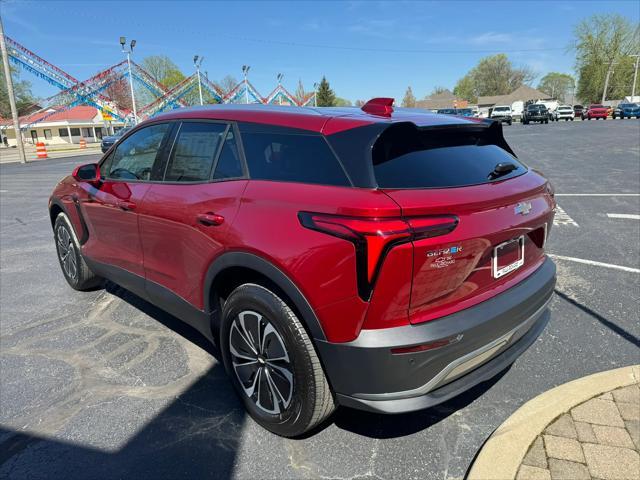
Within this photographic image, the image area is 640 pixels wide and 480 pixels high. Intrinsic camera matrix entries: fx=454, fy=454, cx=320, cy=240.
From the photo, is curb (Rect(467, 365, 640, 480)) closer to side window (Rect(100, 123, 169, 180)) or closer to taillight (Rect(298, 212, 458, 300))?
taillight (Rect(298, 212, 458, 300))

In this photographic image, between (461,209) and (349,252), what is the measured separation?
0.57 m

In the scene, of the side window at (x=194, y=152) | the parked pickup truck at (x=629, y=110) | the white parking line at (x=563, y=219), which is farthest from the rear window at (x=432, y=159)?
the parked pickup truck at (x=629, y=110)

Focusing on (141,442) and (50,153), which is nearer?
(141,442)

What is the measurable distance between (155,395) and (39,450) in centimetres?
67

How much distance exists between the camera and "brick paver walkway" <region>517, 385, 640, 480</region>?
215cm

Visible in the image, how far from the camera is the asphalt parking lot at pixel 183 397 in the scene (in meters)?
2.35

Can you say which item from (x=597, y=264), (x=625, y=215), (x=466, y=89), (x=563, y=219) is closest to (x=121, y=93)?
(x=563, y=219)

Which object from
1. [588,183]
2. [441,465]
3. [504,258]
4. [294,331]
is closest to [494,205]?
[504,258]

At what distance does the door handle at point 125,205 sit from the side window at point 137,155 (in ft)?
0.65

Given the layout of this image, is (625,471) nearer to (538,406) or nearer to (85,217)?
(538,406)

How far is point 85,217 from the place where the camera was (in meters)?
4.04

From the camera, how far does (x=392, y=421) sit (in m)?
2.67

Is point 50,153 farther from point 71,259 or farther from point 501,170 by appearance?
point 501,170

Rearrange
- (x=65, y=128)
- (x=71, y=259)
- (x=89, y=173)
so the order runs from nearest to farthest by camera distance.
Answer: (x=89, y=173)
(x=71, y=259)
(x=65, y=128)
